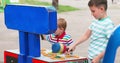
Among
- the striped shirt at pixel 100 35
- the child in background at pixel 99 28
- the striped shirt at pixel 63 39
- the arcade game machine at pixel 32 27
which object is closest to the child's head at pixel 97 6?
the child in background at pixel 99 28

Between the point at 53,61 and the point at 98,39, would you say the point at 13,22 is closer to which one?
the point at 53,61

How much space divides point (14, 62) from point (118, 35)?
1.55 m

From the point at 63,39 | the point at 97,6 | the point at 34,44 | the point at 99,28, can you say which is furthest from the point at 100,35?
the point at 34,44

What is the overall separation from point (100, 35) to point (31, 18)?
2.86 feet

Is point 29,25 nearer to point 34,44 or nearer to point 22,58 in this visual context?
point 34,44

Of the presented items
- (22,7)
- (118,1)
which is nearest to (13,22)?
(22,7)

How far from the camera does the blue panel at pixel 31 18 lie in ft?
11.2

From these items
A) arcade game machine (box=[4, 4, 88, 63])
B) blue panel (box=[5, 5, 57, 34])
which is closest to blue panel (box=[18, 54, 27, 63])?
arcade game machine (box=[4, 4, 88, 63])

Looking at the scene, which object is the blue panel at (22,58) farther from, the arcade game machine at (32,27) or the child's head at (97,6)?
the child's head at (97,6)

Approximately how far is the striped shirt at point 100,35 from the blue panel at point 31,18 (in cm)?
80

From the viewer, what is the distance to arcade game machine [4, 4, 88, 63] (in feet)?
11.3

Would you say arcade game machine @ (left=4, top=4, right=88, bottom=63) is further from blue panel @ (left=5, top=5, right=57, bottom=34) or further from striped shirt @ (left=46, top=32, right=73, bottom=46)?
striped shirt @ (left=46, top=32, right=73, bottom=46)

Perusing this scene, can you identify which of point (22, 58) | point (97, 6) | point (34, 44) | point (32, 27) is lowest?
point (22, 58)

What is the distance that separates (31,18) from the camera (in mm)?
3594
